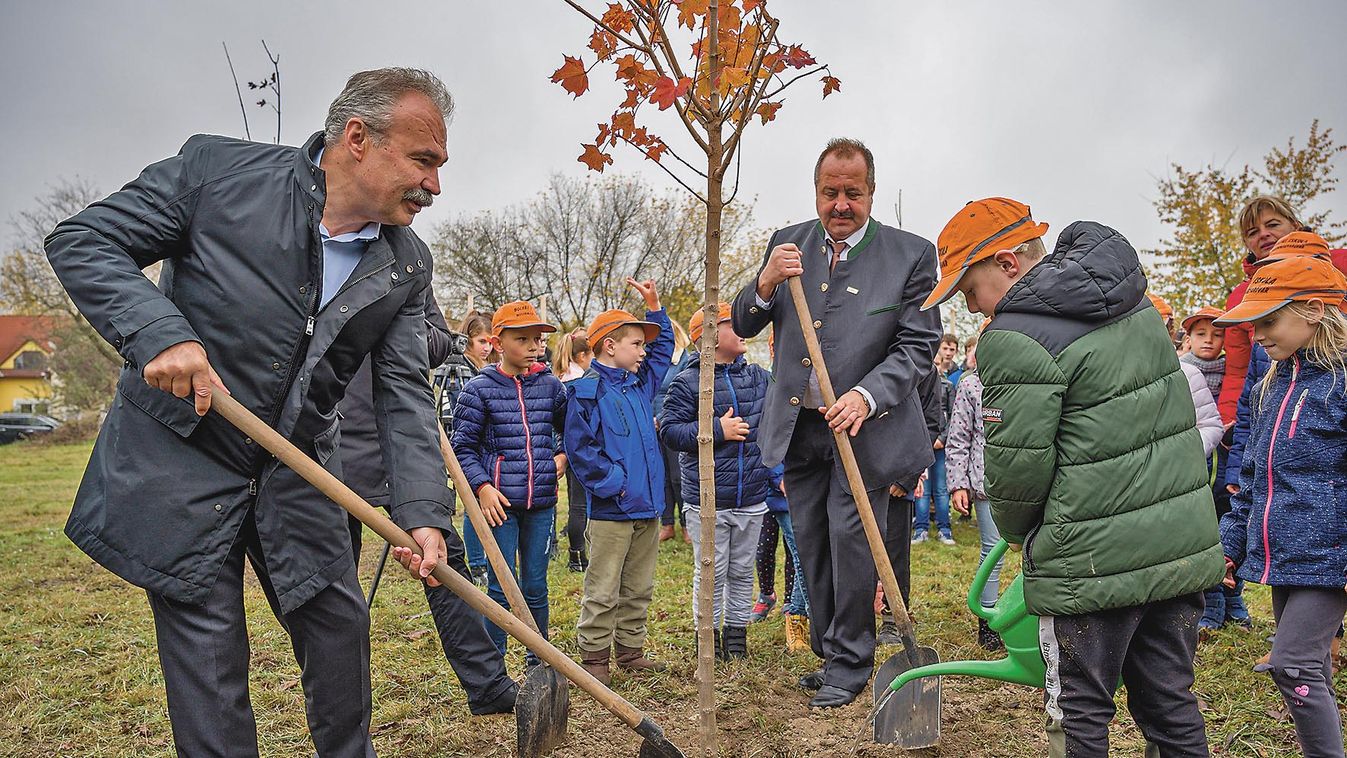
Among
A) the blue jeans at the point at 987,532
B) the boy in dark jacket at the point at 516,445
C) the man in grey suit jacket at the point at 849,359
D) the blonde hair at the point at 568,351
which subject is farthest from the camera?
the blonde hair at the point at 568,351

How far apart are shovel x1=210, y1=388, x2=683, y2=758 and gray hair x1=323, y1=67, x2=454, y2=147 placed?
2.71 feet

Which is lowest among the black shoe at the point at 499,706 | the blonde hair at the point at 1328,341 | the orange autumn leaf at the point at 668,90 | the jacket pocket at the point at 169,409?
the black shoe at the point at 499,706

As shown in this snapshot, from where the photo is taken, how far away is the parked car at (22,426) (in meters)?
35.0

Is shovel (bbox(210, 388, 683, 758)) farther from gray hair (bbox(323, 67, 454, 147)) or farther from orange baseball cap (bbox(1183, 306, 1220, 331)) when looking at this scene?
orange baseball cap (bbox(1183, 306, 1220, 331))

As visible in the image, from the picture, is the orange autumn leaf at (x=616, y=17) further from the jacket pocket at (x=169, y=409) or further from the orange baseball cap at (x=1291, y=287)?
the orange baseball cap at (x=1291, y=287)

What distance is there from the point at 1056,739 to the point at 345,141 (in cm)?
277

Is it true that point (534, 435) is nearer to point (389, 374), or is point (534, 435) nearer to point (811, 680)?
point (811, 680)

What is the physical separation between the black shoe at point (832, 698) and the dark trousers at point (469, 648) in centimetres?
143

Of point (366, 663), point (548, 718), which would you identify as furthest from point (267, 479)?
point (548, 718)

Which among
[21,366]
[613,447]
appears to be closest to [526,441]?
[613,447]

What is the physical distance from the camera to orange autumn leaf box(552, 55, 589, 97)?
2.82 metres

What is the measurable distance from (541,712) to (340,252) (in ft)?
6.61

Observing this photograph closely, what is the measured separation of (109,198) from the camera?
2348 millimetres

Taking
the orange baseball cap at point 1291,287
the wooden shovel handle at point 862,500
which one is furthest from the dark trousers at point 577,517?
the orange baseball cap at point 1291,287
